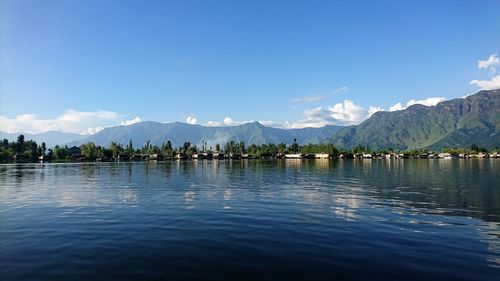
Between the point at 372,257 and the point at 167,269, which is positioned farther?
the point at 372,257

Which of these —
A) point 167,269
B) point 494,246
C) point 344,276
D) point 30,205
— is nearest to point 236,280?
point 167,269

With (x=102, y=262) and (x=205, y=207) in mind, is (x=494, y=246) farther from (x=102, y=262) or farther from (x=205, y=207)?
(x=205, y=207)

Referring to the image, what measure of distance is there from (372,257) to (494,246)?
9.96m

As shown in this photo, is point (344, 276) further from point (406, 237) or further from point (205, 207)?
point (205, 207)

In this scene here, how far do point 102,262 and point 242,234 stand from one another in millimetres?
10824

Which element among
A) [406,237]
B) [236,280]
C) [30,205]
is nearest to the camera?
[236,280]

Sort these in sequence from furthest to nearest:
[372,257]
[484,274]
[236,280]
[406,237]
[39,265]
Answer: [406,237]
[372,257]
[39,265]
[484,274]
[236,280]

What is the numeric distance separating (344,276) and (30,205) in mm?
43033

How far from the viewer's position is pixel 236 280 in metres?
16.6

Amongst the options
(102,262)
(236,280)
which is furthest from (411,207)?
(102,262)

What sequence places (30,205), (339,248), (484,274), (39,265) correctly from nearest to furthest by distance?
(484,274) < (39,265) < (339,248) < (30,205)

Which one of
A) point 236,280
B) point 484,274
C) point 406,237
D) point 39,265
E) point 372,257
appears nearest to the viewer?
point 236,280

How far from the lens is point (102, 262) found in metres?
19.6

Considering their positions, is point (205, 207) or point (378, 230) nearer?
point (378, 230)
